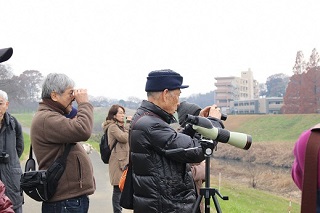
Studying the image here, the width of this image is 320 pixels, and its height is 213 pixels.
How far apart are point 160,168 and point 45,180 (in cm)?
99

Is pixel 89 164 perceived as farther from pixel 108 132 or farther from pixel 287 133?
pixel 287 133

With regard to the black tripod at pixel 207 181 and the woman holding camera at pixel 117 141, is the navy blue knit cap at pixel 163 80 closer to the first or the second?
the black tripod at pixel 207 181

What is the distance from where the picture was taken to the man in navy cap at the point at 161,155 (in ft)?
10.4

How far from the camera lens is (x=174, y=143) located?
3.14 m

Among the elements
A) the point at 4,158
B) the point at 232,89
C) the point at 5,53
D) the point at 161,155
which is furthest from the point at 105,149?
the point at 232,89

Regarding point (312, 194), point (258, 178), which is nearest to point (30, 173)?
point (312, 194)

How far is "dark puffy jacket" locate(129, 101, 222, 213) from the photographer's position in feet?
10.4

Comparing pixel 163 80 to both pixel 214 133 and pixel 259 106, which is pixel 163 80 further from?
pixel 259 106

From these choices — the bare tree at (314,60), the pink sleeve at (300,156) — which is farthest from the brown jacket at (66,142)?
the bare tree at (314,60)

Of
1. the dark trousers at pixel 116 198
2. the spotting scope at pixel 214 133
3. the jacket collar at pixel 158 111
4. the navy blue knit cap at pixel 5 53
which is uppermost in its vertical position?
the navy blue knit cap at pixel 5 53

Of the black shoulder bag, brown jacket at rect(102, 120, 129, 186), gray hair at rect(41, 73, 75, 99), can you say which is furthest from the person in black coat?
brown jacket at rect(102, 120, 129, 186)

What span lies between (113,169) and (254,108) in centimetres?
8083

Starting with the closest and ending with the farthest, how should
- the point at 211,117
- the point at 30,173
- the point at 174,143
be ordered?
1. the point at 174,143
2. the point at 211,117
3. the point at 30,173

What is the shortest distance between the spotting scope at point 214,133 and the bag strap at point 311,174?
1.25 meters
